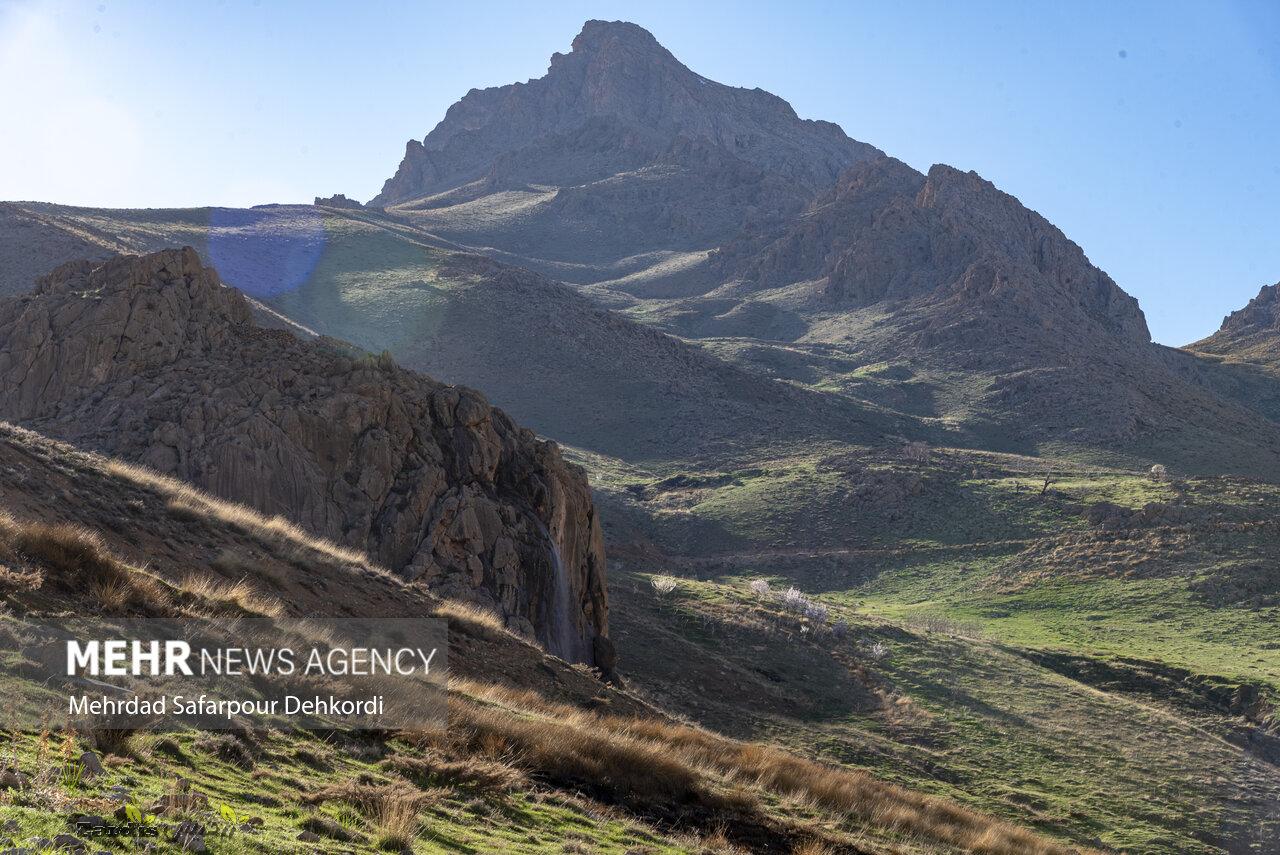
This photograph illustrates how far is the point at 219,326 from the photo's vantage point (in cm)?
3134

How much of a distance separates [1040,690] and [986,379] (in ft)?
292

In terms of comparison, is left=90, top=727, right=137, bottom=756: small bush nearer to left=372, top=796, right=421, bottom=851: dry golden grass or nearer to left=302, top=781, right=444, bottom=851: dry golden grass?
left=302, top=781, right=444, bottom=851: dry golden grass

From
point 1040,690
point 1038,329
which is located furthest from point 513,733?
point 1038,329

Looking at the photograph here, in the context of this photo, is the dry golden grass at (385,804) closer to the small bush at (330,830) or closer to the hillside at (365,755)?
the hillside at (365,755)

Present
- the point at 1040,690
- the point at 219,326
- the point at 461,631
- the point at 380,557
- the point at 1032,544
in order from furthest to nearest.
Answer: the point at 1032,544, the point at 1040,690, the point at 219,326, the point at 380,557, the point at 461,631

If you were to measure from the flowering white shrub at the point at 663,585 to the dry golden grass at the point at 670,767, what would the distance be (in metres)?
24.3

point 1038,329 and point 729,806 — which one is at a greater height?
point 1038,329

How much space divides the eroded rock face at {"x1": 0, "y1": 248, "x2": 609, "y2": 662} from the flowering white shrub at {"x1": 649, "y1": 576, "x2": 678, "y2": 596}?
13010 mm

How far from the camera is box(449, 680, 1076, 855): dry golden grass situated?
13.6 meters

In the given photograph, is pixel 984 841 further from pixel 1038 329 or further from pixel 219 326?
pixel 1038 329

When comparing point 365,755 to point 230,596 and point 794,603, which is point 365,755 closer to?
point 230,596

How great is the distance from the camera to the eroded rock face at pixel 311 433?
86.6 feet

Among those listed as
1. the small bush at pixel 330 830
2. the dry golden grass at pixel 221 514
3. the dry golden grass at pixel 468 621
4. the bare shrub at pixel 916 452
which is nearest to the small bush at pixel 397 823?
the small bush at pixel 330 830

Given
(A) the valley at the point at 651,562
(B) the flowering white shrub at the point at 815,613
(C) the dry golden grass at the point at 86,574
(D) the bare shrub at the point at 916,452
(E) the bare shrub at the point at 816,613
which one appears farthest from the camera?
(D) the bare shrub at the point at 916,452
